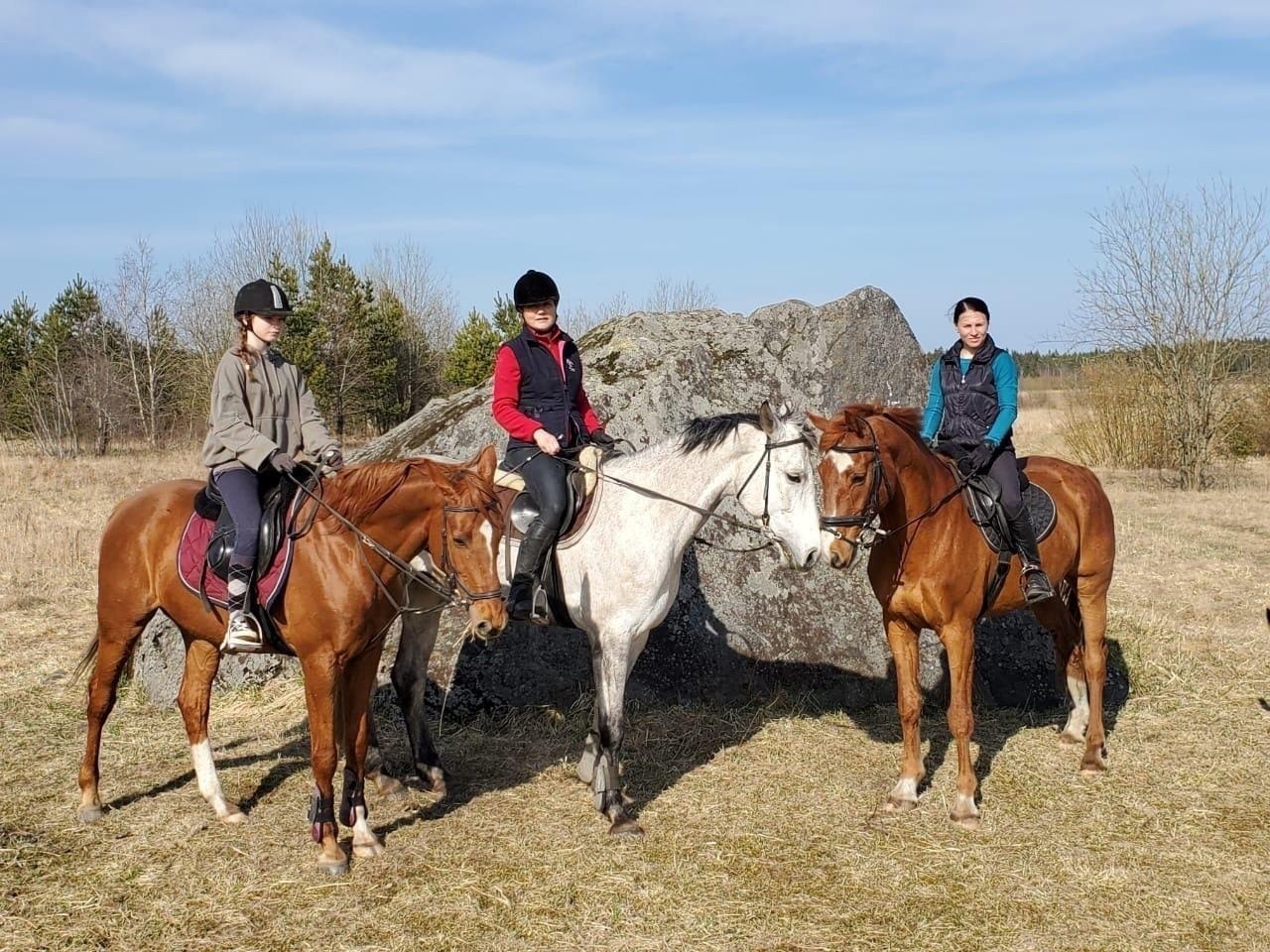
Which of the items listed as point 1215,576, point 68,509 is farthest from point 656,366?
point 68,509

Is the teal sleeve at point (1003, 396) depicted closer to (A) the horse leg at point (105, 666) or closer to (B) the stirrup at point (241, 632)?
(B) the stirrup at point (241, 632)

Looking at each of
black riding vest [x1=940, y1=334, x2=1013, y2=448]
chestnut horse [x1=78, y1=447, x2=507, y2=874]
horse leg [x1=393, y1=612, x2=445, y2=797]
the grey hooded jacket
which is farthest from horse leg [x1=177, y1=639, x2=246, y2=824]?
black riding vest [x1=940, y1=334, x2=1013, y2=448]

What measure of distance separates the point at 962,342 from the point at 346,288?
24049 millimetres

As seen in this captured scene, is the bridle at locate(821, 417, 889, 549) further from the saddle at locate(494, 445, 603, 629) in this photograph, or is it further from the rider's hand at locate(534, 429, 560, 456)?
the rider's hand at locate(534, 429, 560, 456)

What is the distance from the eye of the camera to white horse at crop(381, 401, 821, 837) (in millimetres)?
5133

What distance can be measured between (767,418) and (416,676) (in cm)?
254

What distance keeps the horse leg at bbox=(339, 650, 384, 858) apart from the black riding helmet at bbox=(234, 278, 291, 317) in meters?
1.75

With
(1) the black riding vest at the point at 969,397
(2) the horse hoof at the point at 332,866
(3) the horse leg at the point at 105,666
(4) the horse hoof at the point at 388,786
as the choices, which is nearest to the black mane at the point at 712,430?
(1) the black riding vest at the point at 969,397

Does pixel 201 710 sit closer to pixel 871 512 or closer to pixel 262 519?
pixel 262 519

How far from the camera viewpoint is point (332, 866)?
4621 mm

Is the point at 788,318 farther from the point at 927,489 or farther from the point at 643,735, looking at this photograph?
the point at 643,735

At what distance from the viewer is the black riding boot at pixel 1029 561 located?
5.73 m

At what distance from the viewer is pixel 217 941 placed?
159 inches

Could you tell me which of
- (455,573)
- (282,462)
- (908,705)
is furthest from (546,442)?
(908,705)
